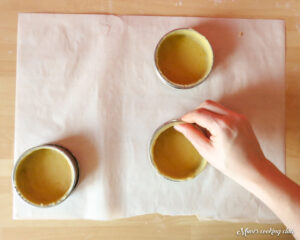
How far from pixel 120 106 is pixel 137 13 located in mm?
253

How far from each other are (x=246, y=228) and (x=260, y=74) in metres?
0.41

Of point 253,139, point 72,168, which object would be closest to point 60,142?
point 72,168

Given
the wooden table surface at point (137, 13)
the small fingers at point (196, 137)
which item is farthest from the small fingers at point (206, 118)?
the wooden table surface at point (137, 13)

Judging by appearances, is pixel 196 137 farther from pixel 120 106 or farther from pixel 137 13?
pixel 137 13

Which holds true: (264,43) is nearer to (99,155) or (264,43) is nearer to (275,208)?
(275,208)

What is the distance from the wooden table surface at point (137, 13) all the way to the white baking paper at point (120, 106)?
21mm

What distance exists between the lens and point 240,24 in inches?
29.6

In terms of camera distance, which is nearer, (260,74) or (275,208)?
(275,208)

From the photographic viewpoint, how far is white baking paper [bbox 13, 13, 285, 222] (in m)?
0.73

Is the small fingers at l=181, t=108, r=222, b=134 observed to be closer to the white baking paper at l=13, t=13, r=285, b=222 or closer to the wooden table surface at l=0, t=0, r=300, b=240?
the white baking paper at l=13, t=13, r=285, b=222

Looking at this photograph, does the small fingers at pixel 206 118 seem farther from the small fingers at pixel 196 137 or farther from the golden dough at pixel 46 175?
the golden dough at pixel 46 175

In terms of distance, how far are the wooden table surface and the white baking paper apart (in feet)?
0.07

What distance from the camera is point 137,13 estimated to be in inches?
29.3

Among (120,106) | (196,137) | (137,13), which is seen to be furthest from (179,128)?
(137,13)
